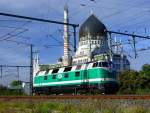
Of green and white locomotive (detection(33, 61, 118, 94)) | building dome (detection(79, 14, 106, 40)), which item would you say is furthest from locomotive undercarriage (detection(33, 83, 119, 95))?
building dome (detection(79, 14, 106, 40))

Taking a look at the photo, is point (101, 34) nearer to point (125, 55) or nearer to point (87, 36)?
point (87, 36)

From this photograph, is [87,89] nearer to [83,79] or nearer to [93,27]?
[83,79]

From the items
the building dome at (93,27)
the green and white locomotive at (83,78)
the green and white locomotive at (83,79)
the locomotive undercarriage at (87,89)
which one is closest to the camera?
the locomotive undercarriage at (87,89)

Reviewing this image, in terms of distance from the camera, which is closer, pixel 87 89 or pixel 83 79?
pixel 87 89

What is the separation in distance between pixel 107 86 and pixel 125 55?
32.0ft

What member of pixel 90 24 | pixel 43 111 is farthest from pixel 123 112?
pixel 90 24

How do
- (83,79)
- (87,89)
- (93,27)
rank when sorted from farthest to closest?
(93,27) → (83,79) → (87,89)

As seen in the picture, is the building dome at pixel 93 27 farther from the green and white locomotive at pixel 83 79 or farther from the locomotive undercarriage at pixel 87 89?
the locomotive undercarriage at pixel 87 89

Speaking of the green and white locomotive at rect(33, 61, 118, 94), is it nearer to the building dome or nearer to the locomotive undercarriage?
the locomotive undercarriage

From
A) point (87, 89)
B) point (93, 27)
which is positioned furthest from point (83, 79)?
point (93, 27)

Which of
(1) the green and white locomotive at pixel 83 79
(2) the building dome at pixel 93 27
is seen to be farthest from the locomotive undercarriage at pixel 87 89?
(2) the building dome at pixel 93 27

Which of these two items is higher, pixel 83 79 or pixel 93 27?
pixel 93 27

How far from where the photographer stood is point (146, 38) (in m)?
46.1

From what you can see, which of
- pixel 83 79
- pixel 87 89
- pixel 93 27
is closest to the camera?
pixel 87 89
